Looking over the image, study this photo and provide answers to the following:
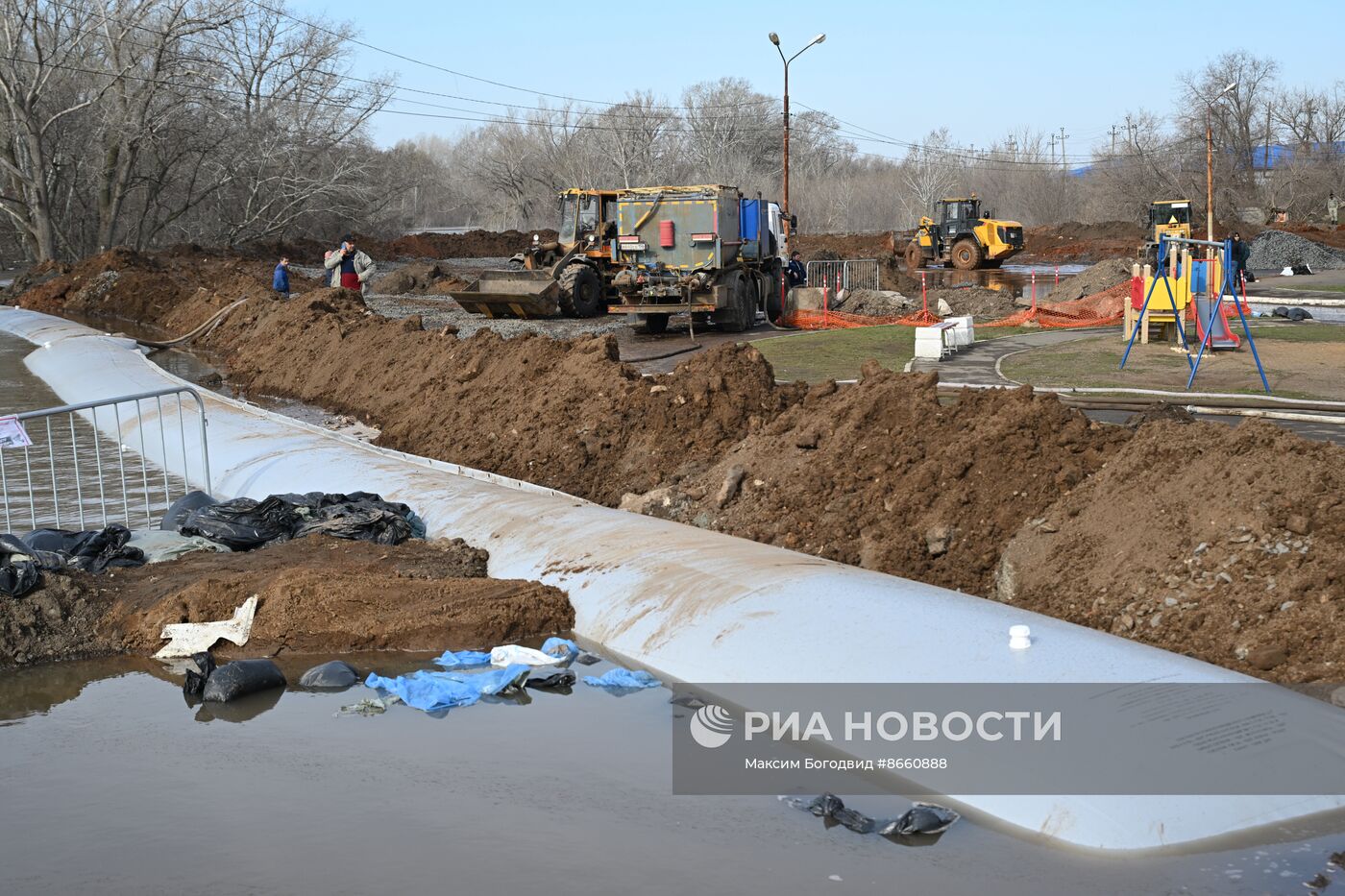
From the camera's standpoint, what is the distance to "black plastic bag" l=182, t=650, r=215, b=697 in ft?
21.8

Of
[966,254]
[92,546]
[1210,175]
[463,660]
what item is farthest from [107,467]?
[966,254]

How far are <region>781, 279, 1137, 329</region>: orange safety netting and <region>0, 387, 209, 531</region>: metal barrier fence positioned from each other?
13370 millimetres

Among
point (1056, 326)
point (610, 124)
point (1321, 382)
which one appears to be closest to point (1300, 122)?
point (610, 124)

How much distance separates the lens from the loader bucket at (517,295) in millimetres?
24172

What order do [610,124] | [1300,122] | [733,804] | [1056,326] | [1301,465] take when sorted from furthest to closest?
[610,124] → [1300,122] → [1056,326] → [1301,465] → [733,804]

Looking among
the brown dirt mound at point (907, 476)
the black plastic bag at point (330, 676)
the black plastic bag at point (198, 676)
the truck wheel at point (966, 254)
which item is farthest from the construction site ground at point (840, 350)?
the truck wheel at point (966, 254)

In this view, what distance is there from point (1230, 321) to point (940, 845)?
19071 millimetres

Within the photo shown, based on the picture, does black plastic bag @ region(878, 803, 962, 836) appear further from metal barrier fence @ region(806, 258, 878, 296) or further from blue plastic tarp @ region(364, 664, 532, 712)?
metal barrier fence @ region(806, 258, 878, 296)

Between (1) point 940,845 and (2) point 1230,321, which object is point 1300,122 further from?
(1) point 940,845

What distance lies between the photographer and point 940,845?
15.2 ft

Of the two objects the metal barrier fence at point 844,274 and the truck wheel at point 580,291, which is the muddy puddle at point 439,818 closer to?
the truck wheel at point 580,291

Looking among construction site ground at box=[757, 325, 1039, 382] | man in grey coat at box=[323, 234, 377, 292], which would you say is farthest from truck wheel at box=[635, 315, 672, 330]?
man in grey coat at box=[323, 234, 377, 292]

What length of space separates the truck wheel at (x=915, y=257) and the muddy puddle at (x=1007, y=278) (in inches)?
16.1

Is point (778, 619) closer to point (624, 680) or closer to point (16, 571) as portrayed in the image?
point (624, 680)
